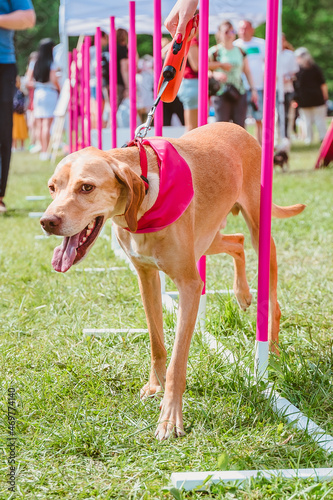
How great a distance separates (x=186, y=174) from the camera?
2.61 metres


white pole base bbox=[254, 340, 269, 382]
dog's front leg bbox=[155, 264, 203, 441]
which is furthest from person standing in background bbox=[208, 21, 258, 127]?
dog's front leg bbox=[155, 264, 203, 441]

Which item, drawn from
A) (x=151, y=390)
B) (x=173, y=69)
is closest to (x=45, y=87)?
(x=173, y=69)

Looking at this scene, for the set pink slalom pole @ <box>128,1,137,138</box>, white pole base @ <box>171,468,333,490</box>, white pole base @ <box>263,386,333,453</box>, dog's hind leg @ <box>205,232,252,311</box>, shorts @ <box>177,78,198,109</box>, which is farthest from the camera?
shorts @ <box>177,78,198,109</box>

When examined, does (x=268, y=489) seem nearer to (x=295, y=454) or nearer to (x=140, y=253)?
(x=295, y=454)

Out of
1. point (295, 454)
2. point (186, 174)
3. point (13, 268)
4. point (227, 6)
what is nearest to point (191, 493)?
point (295, 454)

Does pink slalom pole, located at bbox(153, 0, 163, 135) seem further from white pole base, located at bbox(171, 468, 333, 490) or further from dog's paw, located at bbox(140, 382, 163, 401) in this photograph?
white pole base, located at bbox(171, 468, 333, 490)

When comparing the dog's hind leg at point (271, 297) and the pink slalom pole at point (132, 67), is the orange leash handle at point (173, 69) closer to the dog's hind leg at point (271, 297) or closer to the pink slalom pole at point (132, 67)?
the dog's hind leg at point (271, 297)

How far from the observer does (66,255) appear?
7.57 ft

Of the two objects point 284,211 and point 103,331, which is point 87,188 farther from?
point 284,211

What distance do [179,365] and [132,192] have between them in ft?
2.39

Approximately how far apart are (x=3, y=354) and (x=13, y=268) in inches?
68.7

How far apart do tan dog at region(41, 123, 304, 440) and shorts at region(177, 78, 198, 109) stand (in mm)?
3823

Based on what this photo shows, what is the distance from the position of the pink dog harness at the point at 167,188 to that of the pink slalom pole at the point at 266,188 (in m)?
0.37

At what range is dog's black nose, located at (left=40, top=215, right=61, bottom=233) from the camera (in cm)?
216
